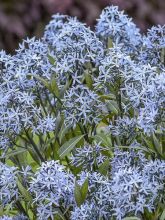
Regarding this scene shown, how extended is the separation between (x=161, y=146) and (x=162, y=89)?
0.84 feet

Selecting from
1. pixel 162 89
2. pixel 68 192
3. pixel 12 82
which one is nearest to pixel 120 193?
pixel 68 192

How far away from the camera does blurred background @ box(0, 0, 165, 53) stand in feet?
31.0

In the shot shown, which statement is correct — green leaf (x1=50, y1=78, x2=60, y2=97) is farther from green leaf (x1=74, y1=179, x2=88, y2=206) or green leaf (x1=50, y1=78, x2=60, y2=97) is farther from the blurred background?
the blurred background

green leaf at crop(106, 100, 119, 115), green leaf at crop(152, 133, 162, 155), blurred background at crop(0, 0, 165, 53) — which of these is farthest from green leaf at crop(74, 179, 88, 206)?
blurred background at crop(0, 0, 165, 53)

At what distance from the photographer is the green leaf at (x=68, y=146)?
121 inches

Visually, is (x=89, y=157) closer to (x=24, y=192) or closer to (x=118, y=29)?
(x=24, y=192)

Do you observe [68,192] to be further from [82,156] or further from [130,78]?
[130,78]

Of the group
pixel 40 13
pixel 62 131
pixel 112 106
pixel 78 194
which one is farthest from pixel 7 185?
pixel 40 13

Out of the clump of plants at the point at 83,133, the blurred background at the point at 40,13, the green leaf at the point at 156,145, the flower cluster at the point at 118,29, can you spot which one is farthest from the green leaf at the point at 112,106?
the blurred background at the point at 40,13

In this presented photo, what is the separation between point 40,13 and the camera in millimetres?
9602

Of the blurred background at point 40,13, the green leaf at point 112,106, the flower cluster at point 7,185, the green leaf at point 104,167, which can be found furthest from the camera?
the blurred background at point 40,13

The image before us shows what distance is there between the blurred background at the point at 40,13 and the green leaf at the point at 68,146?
6347 mm

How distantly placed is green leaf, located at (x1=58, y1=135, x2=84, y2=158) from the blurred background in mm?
6347

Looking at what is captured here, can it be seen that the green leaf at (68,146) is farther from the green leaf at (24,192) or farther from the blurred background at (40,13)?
the blurred background at (40,13)
